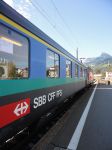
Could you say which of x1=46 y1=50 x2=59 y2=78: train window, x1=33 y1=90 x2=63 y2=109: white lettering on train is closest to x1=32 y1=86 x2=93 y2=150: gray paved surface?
x1=33 y1=90 x2=63 y2=109: white lettering on train

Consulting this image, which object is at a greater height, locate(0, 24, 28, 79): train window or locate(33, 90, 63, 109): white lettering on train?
locate(0, 24, 28, 79): train window

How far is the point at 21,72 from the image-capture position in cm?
529

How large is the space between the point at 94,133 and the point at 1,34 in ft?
13.8

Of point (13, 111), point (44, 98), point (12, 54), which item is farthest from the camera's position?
point (44, 98)

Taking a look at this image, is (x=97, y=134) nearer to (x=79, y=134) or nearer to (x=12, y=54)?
(x=79, y=134)

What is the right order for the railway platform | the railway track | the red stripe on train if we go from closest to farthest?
the red stripe on train, the railway track, the railway platform

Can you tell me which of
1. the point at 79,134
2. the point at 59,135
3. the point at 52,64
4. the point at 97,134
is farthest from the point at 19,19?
the point at 97,134

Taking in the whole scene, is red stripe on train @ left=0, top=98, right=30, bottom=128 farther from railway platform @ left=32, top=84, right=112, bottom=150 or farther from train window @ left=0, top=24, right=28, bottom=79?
railway platform @ left=32, top=84, right=112, bottom=150

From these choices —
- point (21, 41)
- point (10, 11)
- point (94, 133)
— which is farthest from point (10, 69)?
point (94, 133)

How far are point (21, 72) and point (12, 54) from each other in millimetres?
521

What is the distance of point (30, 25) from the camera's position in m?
5.75

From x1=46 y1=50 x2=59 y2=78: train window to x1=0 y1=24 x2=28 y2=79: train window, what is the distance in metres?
1.91

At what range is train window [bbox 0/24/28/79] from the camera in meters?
4.49

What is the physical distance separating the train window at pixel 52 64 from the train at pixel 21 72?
0.03 m
